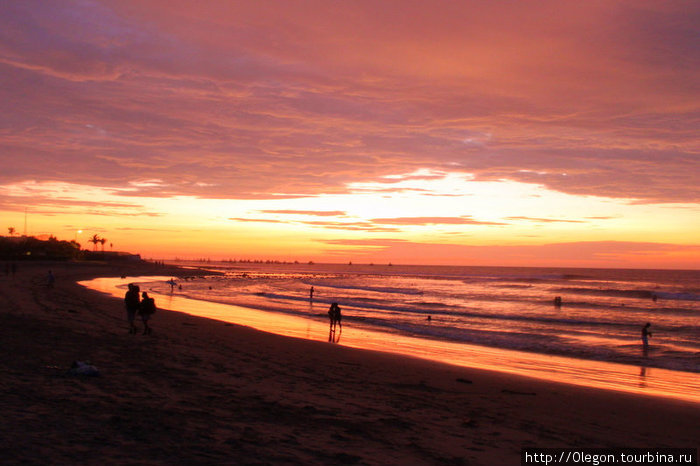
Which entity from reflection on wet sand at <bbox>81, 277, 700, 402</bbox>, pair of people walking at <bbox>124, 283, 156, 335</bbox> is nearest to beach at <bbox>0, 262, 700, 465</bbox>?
pair of people walking at <bbox>124, 283, 156, 335</bbox>

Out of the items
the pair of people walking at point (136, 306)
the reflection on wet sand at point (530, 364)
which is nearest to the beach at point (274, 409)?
the pair of people walking at point (136, 306)

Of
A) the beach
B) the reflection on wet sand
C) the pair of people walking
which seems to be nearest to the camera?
the beach

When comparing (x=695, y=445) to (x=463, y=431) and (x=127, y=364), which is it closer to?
(x=463, y=431)

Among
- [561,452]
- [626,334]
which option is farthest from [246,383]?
[626,334]

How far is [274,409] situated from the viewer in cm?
842

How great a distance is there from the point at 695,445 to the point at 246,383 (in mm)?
8257

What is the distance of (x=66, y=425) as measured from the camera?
20.9 feet

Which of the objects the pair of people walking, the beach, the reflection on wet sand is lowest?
the reflection on wet sand

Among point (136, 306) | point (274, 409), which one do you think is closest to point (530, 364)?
point (274, 409)

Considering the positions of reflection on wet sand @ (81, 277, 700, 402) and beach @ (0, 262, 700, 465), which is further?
reflection on wet sand @ (81, 277, 700, 402)

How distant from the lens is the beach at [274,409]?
6.19 metres

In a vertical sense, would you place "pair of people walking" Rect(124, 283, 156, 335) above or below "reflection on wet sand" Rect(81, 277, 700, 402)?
above

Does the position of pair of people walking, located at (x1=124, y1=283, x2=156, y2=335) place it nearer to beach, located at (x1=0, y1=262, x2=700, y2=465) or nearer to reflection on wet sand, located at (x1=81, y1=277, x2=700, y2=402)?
beach, located at (x1=0, y1=262, x2=700, y2=465)

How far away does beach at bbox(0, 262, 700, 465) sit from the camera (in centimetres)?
619
